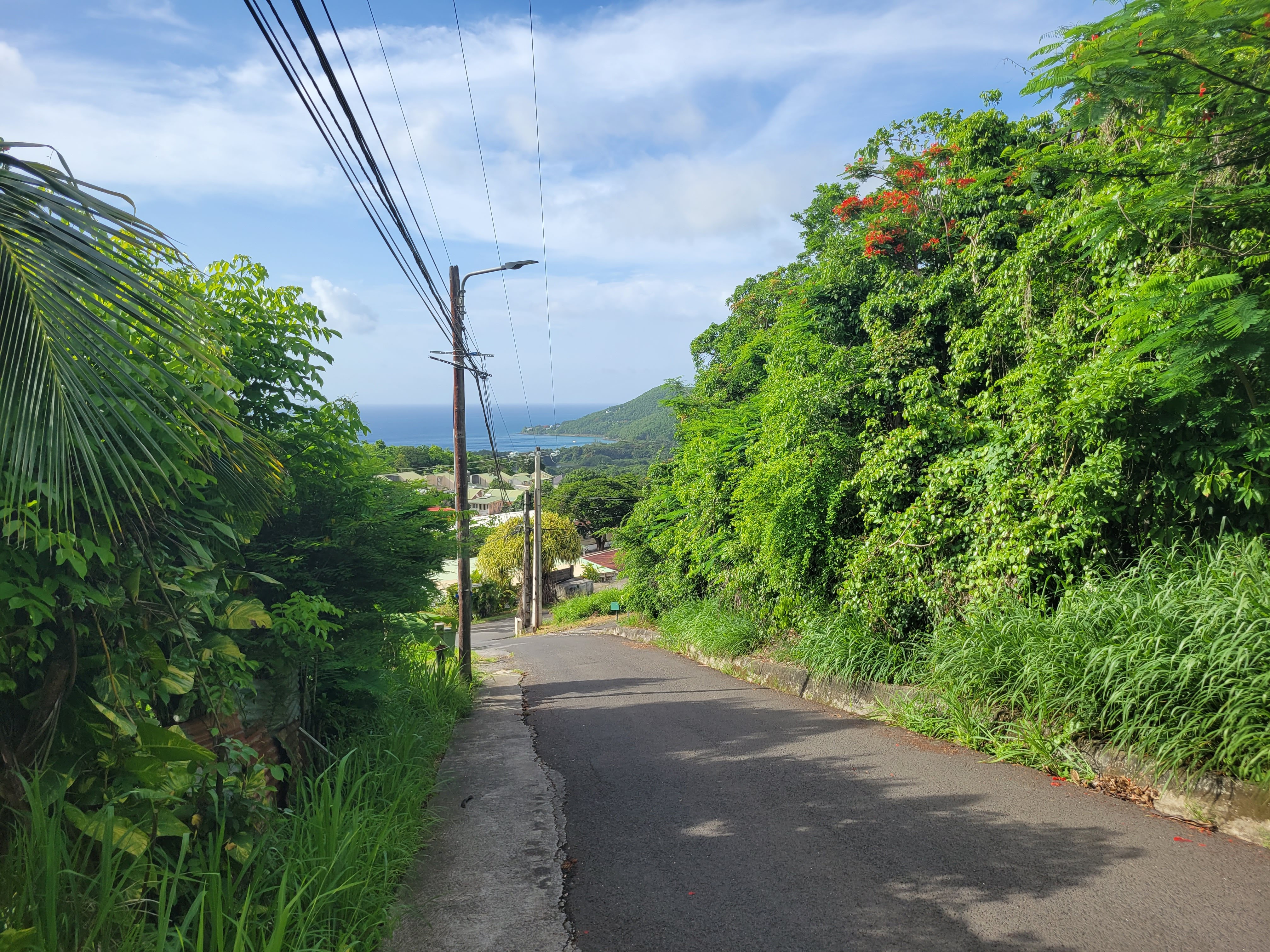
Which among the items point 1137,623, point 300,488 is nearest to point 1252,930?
point 1137,623

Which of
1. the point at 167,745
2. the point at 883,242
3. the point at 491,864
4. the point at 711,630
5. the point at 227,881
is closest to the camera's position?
the point at 167,745

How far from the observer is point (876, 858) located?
4234 millimetres

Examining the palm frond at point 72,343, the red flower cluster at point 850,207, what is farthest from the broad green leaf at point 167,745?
the red flower cluster at point 850,207

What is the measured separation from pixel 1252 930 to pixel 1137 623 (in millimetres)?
2366

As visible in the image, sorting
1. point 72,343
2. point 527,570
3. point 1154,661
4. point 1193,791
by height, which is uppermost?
point 72,343

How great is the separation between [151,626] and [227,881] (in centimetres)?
116

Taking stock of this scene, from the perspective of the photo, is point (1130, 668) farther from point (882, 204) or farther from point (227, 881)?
point (882, 204)

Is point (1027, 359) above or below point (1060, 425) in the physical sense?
above

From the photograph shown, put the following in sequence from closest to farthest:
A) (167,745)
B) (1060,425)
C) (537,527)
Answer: (167,745) < (1060,425) < (537,527)

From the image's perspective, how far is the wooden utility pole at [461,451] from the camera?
37.8 feet

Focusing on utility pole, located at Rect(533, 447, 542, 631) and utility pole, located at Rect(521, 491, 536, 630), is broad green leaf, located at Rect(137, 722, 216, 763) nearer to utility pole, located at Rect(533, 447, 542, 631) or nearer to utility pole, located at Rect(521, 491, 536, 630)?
utility pole, located at Rect(533, 447, 542, 631)

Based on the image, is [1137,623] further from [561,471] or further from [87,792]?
[561,471]

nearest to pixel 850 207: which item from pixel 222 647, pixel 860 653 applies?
pixel 860 653

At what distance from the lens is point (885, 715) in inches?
286
